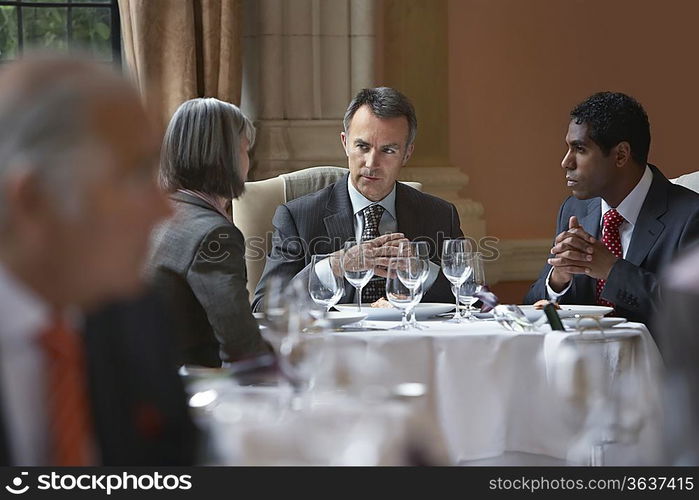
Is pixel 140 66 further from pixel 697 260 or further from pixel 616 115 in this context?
pixel 697 260

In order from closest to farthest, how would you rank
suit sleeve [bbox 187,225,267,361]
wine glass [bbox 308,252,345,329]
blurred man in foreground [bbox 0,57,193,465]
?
blurred man in foreground [bbox 0,57,193,465] → suit sleeve [bbox 187,225,267,361] → wine glass [bbox 308,252,345,329]

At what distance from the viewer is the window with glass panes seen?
5102 mm

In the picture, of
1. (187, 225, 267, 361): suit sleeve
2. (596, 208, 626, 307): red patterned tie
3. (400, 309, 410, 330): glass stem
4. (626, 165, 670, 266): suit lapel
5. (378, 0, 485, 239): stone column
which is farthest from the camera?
(378, 0, 485, 239): stone column

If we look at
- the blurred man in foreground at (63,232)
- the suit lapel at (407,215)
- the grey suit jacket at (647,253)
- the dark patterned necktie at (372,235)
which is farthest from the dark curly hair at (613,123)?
the blurred man in foreground at (63,232)

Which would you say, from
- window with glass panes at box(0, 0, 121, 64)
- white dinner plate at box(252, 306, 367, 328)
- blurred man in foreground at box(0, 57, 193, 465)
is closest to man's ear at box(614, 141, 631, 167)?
white dinner plate at box(252, 306, 367, 328)

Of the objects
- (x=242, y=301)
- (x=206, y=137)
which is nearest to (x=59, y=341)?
(x=242, y=301)

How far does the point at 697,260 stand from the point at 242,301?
1422mm

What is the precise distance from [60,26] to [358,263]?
2.74 metres

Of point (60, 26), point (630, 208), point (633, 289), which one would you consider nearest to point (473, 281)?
point (633, 289)

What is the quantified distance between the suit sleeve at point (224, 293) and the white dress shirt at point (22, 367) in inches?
62.1

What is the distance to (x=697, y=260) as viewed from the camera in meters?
1.24

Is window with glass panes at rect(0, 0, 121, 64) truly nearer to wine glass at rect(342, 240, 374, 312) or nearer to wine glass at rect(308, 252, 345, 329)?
wine glass at rect(342, 240, 374, 312)

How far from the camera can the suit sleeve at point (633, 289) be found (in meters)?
3.34

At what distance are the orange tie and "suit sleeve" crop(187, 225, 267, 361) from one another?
1.55 m
